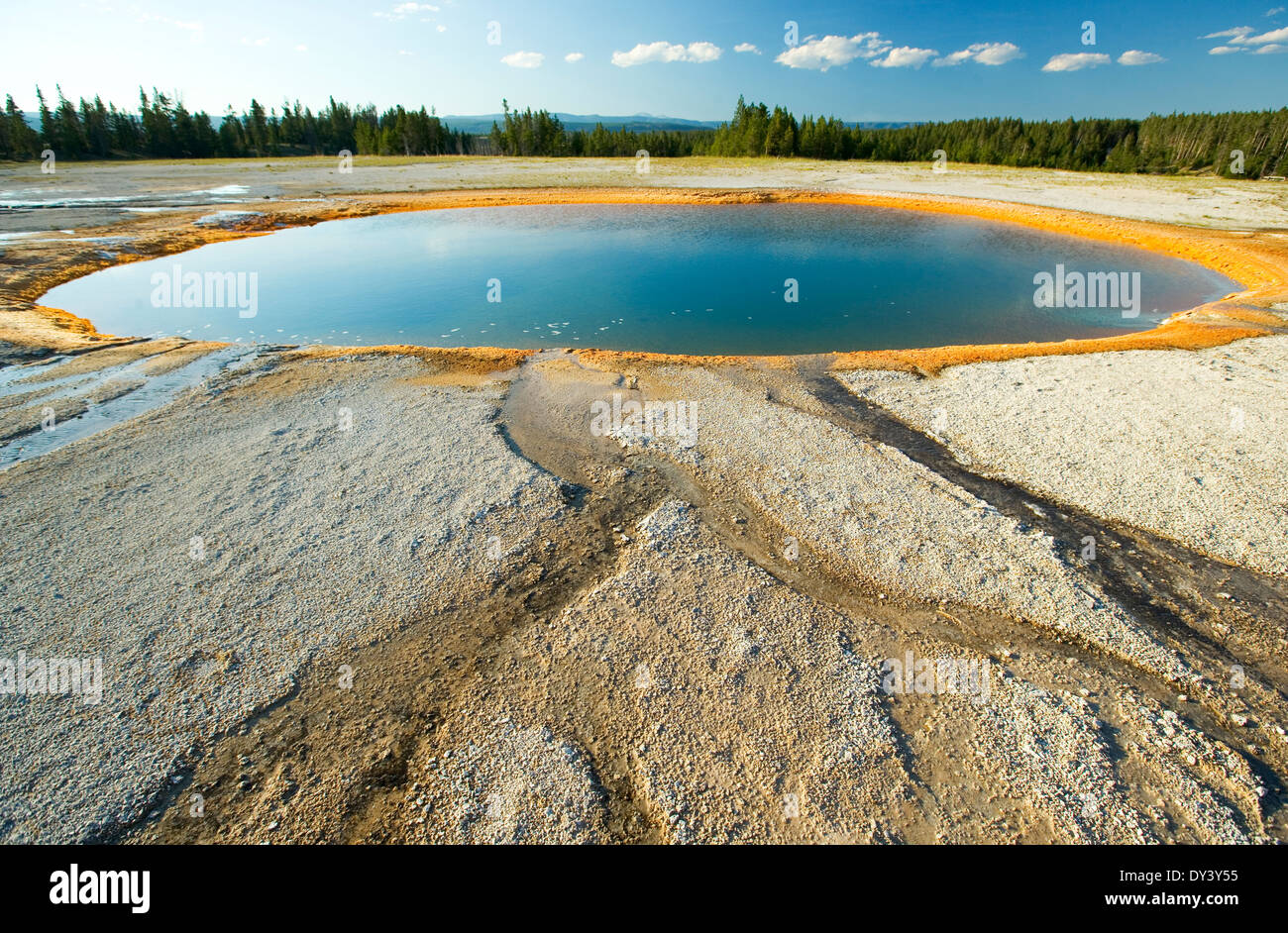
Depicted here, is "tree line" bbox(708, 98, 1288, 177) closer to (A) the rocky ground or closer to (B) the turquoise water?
(B) the turquoise water

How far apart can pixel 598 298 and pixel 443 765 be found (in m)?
16.4

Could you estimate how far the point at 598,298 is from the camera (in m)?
19.2

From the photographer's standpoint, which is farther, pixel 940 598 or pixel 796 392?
pixel 796 392

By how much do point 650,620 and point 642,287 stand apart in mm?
16270

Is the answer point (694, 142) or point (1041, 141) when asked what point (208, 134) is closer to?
point (694, 142)

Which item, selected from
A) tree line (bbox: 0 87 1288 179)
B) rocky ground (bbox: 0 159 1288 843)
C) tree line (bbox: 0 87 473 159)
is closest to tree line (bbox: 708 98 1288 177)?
tree line (bbox: 0 87 1288 179)

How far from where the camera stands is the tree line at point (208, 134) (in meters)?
69.9

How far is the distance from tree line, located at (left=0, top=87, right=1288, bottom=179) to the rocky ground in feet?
223

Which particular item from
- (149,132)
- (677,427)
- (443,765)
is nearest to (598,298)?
(677,427)

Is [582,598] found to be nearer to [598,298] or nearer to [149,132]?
[598,298]

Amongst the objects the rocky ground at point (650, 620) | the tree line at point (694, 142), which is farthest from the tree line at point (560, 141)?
the rocky ground at point (650, 620)

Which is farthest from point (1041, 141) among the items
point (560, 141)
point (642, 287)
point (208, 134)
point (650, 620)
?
point (208, 134)

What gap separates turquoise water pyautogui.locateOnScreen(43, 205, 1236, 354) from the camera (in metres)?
16.2

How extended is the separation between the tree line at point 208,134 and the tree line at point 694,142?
0.13 metres
